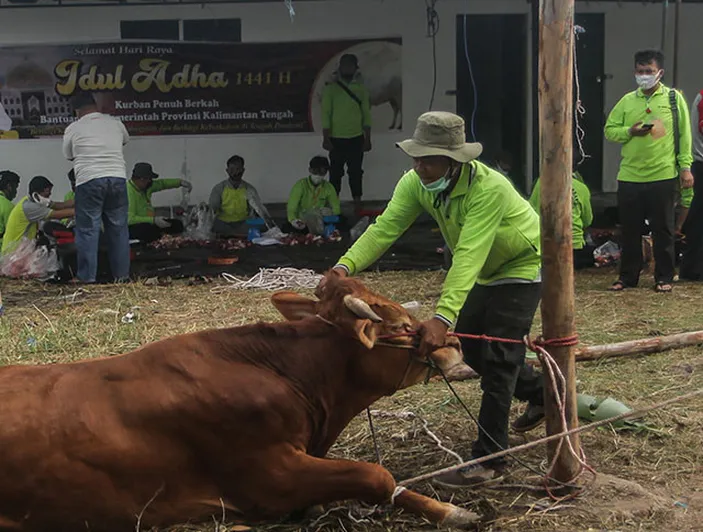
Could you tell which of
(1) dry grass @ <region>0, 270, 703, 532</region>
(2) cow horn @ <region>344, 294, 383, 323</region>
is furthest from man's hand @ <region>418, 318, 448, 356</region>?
(1) dry grass @ <region>0, 270, 703, 532</region>

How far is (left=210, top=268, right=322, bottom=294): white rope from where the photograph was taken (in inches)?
366

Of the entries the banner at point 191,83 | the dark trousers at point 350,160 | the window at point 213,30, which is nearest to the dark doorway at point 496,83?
Answer: the banner at point 191,83

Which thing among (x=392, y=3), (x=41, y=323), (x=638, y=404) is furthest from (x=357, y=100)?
(x=638, y=404)

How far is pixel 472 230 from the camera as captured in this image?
4000 millimetres

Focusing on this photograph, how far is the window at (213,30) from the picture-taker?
1450 cm

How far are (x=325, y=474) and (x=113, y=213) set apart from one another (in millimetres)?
7099

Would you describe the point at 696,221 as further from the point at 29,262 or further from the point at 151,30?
the point at 151,30

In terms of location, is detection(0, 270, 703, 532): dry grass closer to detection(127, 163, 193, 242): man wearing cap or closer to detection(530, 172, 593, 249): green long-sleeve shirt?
detection(530, 172, 593, 249): green long-sleeve shirt

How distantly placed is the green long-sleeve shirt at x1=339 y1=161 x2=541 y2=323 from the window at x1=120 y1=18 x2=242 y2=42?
10911mm

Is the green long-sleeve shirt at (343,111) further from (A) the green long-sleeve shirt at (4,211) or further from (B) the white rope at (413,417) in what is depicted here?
(B) the white rope at (413,417)

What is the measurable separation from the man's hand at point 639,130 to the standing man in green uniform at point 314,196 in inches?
202

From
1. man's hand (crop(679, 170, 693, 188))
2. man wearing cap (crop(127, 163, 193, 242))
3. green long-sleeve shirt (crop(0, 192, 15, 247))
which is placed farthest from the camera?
man wearing cap (crop(127, 163, 193, 242))

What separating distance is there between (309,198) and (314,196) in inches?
3.1

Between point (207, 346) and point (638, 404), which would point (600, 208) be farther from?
point (207, 346)
